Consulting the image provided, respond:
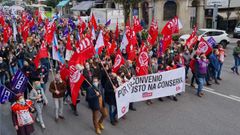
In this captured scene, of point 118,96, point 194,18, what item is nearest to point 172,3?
point 194,18

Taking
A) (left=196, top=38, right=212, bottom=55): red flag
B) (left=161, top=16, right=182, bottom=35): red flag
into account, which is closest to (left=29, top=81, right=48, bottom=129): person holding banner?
(left=161, top=16, right=182, bottom=35): red flag

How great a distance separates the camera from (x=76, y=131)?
807 centimetres

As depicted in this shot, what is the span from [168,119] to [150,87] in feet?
4.61

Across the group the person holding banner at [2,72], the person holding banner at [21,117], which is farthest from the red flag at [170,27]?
the person holding banner at [21,117]

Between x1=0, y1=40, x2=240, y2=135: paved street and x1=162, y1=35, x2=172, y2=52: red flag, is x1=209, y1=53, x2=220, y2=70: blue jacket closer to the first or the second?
x1=0, y1=40, x2=240, y2=135: paved street

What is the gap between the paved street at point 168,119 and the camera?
802 cm

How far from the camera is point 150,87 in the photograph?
980 centimetres

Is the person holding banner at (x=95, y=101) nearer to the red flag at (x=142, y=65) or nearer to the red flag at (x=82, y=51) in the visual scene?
the red flag at (x=82, y=51)

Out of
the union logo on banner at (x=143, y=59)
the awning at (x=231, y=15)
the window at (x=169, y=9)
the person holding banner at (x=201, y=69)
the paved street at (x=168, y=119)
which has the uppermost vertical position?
the window at (x=169, y=9)

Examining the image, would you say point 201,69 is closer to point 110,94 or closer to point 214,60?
point 214,60

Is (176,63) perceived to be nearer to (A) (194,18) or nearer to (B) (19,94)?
(B) (19,94)

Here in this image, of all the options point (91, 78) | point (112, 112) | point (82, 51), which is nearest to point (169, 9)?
point (91, 78)

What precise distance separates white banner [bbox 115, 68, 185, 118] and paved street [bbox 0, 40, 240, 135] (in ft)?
1.15

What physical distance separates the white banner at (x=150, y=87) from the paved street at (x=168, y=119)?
0.35m
